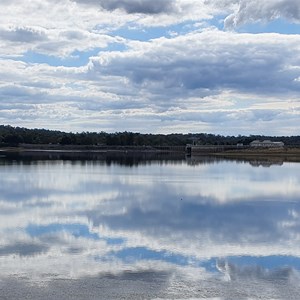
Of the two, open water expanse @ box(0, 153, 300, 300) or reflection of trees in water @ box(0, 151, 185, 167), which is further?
reflection of trees in water @ box(0, 151, 185, 167)

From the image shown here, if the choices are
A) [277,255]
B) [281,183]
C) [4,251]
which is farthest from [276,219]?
[281,183]

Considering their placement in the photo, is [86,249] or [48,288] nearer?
[48,288]

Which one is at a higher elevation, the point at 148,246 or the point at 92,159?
the point at 92,159

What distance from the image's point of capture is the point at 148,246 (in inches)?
784

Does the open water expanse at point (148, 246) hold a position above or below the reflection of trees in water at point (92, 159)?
below

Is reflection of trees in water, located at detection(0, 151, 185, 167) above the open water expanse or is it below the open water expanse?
above

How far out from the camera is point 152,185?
44.9 meters

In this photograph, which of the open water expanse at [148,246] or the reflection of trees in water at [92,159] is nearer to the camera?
the open water expanse at [148,246]

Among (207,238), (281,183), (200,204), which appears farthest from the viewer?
(281,183)

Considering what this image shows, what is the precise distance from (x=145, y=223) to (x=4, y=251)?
8.28 meters

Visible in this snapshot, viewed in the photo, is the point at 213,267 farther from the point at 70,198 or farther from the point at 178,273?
the point at 70,198

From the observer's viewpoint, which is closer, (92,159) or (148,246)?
(148,246)

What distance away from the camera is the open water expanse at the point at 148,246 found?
47.4 feet

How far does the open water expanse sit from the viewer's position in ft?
47.4
